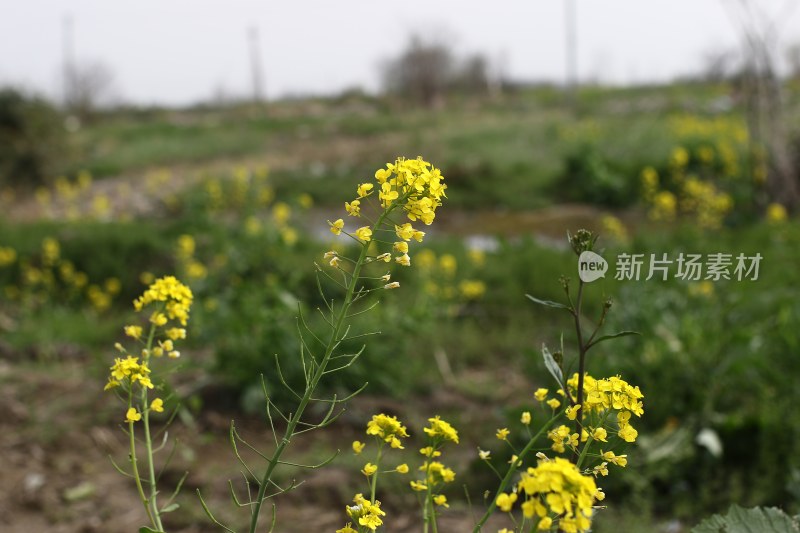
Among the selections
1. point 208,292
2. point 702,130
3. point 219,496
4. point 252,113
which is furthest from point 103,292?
point 252,113

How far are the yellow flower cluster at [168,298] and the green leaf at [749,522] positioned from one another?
99 centimetres

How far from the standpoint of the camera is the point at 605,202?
A: 32.0 feet

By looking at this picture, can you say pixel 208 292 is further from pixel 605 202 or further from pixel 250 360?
pixel 605 202

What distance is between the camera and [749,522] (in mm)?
1376

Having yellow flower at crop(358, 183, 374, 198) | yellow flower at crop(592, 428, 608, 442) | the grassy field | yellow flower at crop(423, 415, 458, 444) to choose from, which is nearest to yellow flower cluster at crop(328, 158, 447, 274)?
yellow flower at crop(358, 183, 374, 198)

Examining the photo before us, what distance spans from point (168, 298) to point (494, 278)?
4352 millimetres

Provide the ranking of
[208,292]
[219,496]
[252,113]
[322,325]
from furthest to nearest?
1. [252,113]
2. [208,292]
3. [322,325]
4. [219,496]

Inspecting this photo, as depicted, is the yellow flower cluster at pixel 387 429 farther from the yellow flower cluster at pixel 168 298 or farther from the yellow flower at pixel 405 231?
the yellow flower cluster at pixel 168 298

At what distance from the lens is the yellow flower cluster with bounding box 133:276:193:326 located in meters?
1.46

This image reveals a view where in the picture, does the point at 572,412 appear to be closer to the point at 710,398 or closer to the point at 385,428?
the point at 385,428

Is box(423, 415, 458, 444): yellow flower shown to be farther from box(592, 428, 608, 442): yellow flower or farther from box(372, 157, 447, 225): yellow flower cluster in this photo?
box(372, 157, 447, 225): yellow flower cluster

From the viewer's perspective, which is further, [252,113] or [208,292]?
[252,113]

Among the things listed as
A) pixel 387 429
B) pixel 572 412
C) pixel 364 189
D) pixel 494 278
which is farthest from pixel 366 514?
pixel 494 278

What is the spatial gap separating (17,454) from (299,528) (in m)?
1.48
